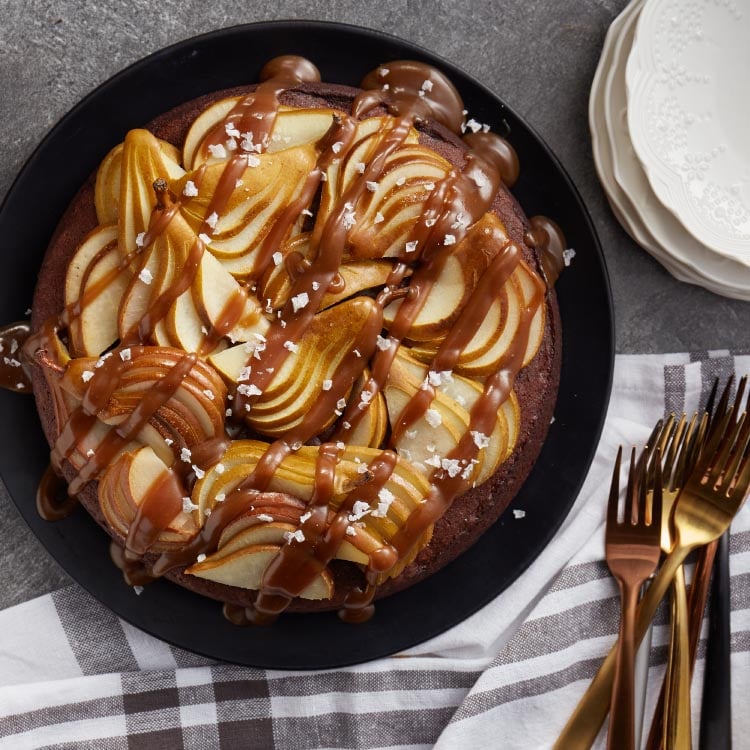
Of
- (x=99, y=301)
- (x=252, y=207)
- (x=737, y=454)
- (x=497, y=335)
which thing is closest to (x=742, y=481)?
(x=737, y=454)

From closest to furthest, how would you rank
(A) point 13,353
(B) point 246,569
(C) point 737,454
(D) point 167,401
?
1. (D) point 167,401
2. (B) point 246,569
3. (A) point 13,353
4. (C) point 737,454

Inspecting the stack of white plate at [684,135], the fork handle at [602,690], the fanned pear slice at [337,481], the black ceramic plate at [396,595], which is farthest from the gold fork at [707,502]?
the fanned pear slice at [337,481]

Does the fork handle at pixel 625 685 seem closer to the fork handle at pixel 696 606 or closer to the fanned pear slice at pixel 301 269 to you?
the fork handle at pixel 696 606

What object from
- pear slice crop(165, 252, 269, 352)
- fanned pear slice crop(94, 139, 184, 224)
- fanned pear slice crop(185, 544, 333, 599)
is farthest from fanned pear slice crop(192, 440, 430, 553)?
fanned pear slice crop(94, 139, 184, 224)

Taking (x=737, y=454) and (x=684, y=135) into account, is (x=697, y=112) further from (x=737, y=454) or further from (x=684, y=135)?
(x=737, y=454)

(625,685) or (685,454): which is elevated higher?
(685,454)

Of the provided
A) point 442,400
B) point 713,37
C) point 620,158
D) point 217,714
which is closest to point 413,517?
point 442,400

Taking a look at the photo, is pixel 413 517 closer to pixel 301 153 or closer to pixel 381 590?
pixel 381 590
